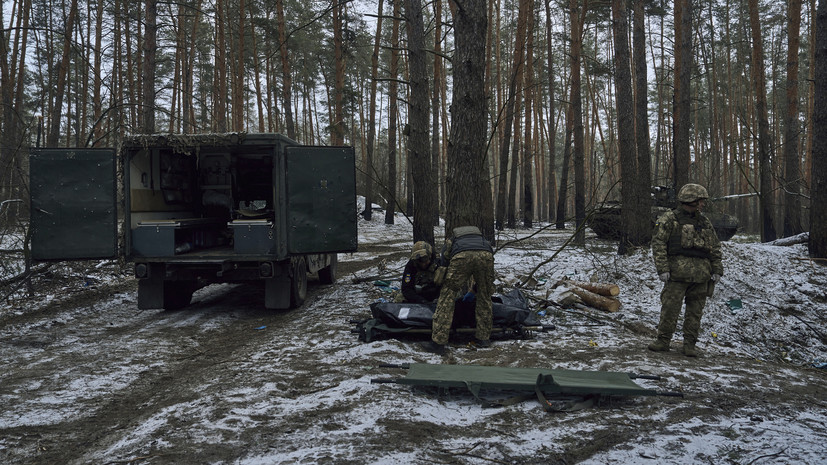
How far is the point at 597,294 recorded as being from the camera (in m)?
7.95

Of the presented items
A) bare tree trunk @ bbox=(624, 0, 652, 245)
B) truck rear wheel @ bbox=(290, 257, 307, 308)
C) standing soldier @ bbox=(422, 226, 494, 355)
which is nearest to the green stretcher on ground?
standing soldier @ bbox=(422, 226, 494, 355)

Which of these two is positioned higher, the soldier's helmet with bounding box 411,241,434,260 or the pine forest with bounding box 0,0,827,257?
the pine forest with bounding box 0,0,827,257

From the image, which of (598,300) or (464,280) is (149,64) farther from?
(598,300)

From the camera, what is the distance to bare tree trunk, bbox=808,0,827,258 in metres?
10.1

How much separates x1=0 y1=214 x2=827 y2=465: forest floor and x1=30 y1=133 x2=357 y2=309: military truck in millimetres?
674

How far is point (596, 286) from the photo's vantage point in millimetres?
8102

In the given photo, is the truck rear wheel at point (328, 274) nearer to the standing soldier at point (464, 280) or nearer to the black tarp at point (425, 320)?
the black tarp at point (425, 320)

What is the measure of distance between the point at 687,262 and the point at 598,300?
2280 millimetres

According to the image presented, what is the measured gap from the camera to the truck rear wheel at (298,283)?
7918 millimetres

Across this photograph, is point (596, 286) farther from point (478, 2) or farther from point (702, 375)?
point (478, 2)

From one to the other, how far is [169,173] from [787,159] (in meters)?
16.6

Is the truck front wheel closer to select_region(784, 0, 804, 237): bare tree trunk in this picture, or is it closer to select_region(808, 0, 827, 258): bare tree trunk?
select_region(808, 0, 827, 258): bare tree trunk

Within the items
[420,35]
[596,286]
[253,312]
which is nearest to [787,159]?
[596,286]

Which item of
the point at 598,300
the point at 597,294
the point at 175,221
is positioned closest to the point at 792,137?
the point at 597,294
